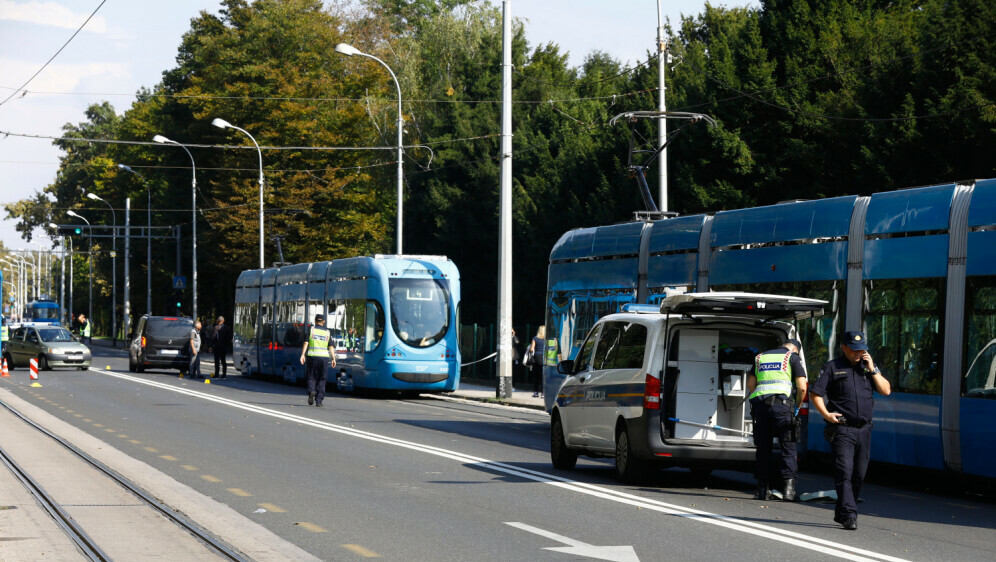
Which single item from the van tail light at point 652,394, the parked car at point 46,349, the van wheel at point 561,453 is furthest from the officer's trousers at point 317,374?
the parked car at point 46,349

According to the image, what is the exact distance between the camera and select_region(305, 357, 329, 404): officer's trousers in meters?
26.9

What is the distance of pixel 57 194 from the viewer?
10169 cm

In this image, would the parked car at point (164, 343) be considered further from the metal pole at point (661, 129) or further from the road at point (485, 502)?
the road at point (485, 502)

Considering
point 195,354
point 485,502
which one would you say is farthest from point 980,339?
point 195,354

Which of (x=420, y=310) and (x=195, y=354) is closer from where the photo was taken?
(x=420, y=310)

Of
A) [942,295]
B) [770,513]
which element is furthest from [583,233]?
[770,513]

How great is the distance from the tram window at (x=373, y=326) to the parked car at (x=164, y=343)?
15674 mm

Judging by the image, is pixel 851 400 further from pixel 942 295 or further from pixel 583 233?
pixel 583 233

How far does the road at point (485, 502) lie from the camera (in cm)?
984

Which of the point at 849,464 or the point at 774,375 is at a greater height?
the point at 774,375

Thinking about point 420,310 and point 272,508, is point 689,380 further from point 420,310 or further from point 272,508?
point 420,310

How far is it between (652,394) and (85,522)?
5.56 meters

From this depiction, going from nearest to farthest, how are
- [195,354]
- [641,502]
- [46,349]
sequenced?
1. [641,502]
2. [195,354]
3. [46,349]

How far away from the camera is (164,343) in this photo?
45.9m
